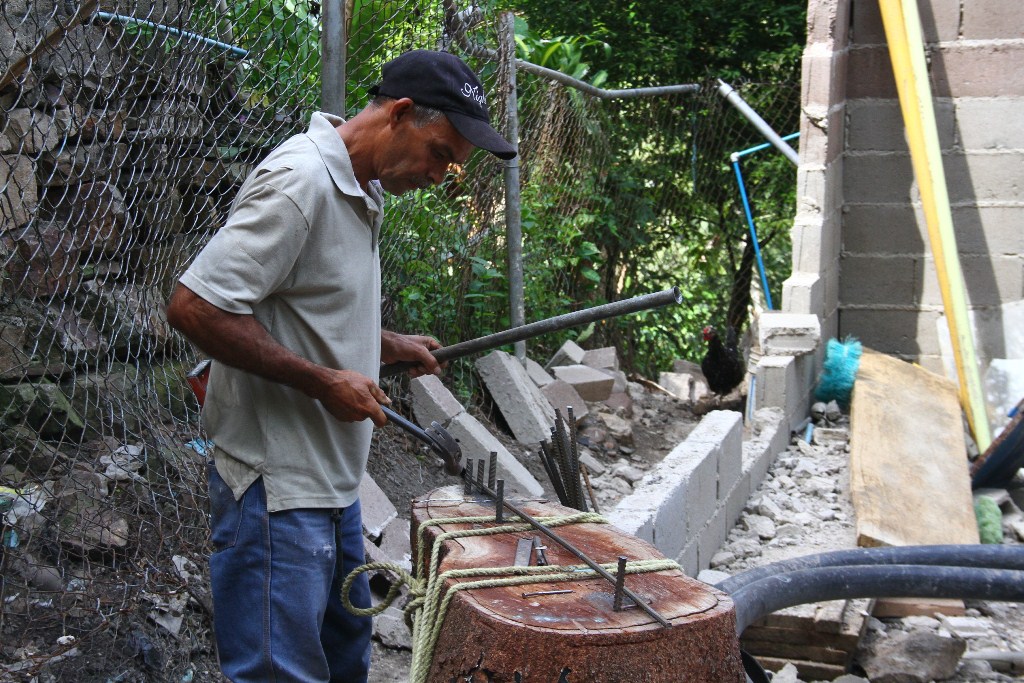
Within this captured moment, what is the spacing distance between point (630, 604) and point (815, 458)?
4505 mm

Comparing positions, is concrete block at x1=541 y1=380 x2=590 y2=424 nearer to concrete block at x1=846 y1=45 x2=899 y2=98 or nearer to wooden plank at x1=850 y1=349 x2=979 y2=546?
wooden plank at x1=850 y1=349 x2=979 y2=546

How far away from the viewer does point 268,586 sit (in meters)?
2.52

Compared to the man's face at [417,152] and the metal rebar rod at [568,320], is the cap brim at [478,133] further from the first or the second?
the metal rebar rod at [568,320]

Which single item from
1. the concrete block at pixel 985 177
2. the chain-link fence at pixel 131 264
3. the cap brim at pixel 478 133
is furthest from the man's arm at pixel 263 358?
the concrete block at pixel 985 177

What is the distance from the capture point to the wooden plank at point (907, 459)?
5.08 meters

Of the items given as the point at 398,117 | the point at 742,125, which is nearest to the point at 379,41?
the point at 398,117

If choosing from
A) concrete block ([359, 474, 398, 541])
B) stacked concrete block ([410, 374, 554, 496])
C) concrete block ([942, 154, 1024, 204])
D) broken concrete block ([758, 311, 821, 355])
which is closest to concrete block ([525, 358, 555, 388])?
stacked concrete block ([410, 374, 554, 496])

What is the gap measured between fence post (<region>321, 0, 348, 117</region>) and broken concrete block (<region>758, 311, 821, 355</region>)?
13.4 feet

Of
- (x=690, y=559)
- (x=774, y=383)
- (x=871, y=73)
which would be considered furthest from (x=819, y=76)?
(x=690, y=559)

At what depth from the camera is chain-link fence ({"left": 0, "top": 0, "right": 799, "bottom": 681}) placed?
3.39 metres

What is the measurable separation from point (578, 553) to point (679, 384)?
5964 mm

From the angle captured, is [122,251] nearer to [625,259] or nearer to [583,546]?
[583,546]

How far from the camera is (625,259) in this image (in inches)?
354

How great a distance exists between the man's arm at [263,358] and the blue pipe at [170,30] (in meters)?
1.64
